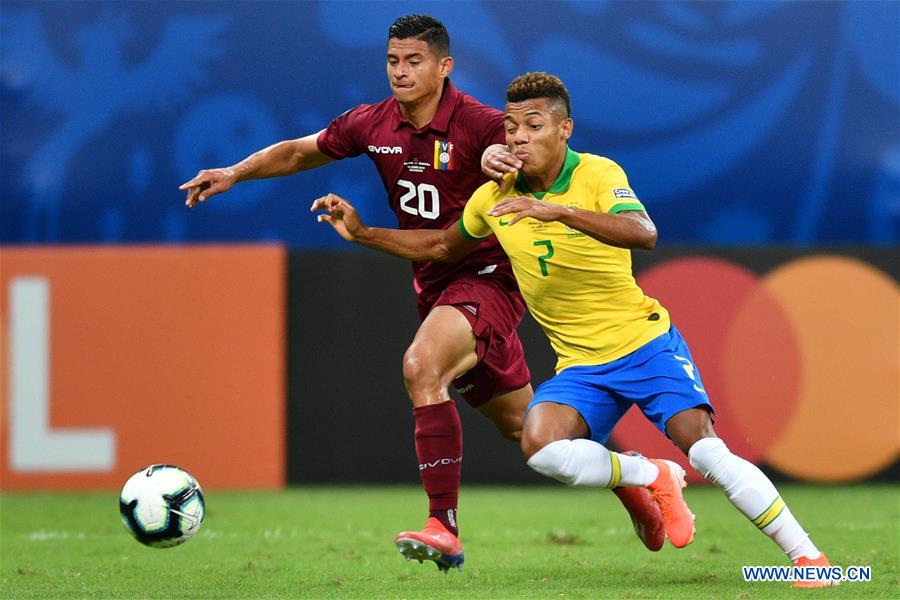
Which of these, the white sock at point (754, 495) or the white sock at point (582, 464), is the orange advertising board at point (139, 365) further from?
the white sock at point (754, 495)

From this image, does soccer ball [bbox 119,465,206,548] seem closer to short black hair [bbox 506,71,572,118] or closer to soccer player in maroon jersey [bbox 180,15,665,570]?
soccer player in maroon jersey [bbox 180,15,665,570]

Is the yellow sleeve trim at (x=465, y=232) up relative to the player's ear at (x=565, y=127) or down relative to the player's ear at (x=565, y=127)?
down

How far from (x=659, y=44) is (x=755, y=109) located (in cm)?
109

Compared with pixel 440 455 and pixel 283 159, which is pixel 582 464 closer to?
pixel 440 455

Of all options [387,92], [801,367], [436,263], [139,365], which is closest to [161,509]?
[436,263]

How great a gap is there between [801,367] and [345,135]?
5.11 metres

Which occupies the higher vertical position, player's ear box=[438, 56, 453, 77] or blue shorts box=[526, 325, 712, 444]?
player's ear box=[438, 56, 453, 77]

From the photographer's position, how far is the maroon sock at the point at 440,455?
601cm

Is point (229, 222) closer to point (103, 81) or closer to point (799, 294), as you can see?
point (103, 81)

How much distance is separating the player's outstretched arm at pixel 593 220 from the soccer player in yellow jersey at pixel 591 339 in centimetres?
6

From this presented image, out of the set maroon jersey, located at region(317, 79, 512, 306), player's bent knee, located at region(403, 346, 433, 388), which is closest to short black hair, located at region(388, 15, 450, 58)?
maroon jersey, located at region(317, 79, 512, 306)

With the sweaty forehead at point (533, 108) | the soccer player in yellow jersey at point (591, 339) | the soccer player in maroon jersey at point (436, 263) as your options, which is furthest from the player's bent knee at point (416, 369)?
the sweaty forehead at point (533, 108)

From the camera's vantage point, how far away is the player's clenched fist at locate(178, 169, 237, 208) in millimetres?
6465

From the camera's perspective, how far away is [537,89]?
19.3ft
